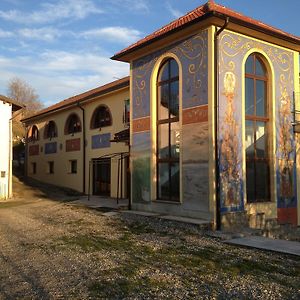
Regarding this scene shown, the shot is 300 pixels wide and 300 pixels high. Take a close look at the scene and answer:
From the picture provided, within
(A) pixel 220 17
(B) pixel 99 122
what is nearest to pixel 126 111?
(B) pixel 99 122

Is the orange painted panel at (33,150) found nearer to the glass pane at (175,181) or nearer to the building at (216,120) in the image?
the building at (216,120)

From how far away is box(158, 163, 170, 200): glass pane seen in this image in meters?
12.8

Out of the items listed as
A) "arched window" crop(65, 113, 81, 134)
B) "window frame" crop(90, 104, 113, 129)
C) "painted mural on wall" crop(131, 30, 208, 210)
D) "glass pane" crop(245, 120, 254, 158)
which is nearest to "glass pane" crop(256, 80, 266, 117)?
"glass pane" crop(245, 120, 254, 158)

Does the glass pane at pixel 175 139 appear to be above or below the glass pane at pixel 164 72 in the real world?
below

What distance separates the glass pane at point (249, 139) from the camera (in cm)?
1207

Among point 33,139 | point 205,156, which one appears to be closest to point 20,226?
point 205,156

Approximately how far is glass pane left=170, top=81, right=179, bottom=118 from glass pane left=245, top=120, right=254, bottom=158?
7.25ft

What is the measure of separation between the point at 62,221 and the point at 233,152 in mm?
5642

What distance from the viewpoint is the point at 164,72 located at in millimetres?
13133

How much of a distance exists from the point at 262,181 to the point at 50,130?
18673 mm

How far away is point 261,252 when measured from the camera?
8086 millimetres

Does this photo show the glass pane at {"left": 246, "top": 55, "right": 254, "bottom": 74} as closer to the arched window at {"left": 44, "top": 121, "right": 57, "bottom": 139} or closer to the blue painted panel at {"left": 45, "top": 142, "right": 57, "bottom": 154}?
the blue painted panel at {"left": 45, "top": 142, "right": 57, "bottom": 154}

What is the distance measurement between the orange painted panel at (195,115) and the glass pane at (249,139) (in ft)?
5.17

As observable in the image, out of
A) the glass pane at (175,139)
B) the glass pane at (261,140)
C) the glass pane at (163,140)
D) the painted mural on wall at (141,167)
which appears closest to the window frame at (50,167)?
the painted mural on wall at (141,167)
